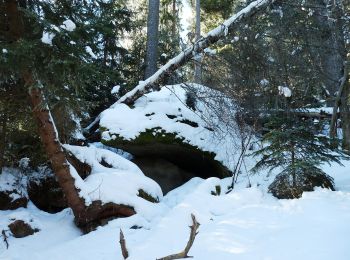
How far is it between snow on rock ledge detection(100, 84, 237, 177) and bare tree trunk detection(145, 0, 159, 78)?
392 cm

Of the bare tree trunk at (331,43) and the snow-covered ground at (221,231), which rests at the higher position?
the bare tree trunk at (331,43)

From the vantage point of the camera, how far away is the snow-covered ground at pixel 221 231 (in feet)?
13.0

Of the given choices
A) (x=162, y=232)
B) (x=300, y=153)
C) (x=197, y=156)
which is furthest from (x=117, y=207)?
(x=197, y=156)

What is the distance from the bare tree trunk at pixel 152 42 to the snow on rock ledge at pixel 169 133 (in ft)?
12.9

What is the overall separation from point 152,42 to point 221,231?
11.1 meters

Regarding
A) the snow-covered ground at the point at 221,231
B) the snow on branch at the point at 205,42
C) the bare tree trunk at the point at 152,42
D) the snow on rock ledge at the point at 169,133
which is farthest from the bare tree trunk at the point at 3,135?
the bare tree trunk at the point at 152,42

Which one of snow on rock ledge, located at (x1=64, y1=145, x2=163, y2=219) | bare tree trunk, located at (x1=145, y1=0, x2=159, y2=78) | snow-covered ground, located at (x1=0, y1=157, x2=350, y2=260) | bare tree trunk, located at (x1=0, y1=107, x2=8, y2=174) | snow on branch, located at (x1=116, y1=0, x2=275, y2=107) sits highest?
bare tree trunk, located at (x1=145, y1=0, x2=159, y2=78)

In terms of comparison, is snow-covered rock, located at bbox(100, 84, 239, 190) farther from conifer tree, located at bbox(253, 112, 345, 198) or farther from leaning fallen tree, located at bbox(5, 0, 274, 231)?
leaning fallen tree, located at bbox(5, 0, 274, 231)

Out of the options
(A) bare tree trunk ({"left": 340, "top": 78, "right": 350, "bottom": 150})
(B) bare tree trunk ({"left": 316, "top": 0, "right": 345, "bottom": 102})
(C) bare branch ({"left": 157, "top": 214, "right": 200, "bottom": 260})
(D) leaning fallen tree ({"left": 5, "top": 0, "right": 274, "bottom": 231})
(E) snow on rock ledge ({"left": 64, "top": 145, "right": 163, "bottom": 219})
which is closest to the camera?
(C) bare branch ({"left": 157, "top": 214, "right": 200, "bottom": 260})

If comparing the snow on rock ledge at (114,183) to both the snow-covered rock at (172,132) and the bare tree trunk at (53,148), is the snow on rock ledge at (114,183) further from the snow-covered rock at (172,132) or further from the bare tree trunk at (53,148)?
the snow-covered rock at (172,132)

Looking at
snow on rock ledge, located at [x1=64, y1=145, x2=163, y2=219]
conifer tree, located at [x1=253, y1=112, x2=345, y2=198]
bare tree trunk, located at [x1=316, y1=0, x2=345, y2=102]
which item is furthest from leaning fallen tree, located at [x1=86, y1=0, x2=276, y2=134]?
conifer tree, located at [x1=253, y1=112, x2=345, y2=198]

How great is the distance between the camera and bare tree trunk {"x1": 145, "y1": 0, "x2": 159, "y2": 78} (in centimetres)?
1425

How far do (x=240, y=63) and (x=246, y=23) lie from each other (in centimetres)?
100

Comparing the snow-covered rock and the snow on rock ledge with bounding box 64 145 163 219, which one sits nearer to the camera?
the snow on rock ledge with bounding box 64 145 163 219
